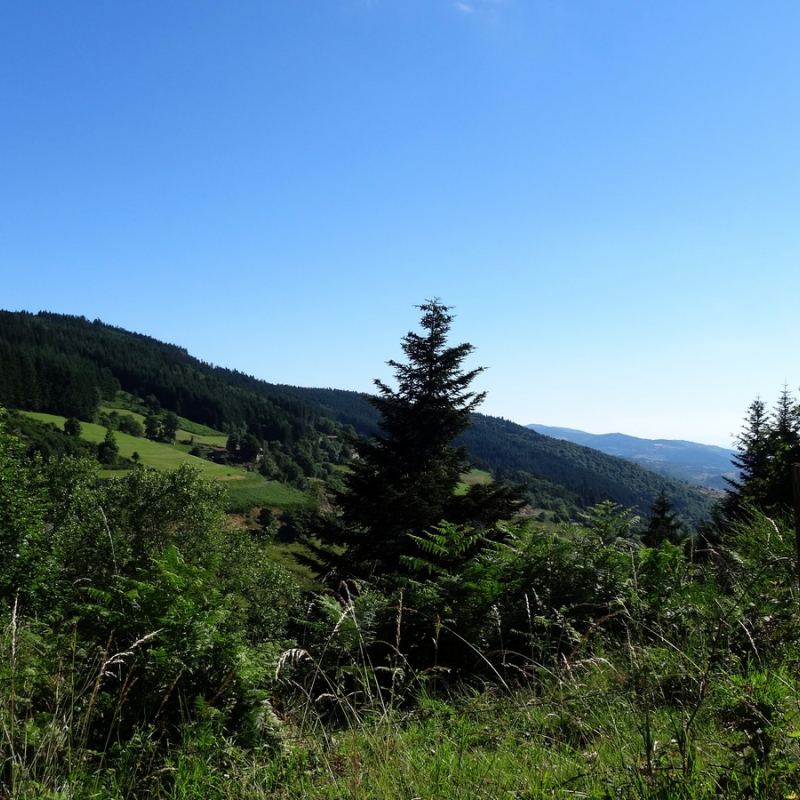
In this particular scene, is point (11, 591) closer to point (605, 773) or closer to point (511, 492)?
point (511, 492)

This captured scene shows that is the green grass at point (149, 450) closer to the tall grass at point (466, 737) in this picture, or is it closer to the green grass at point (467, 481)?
the green grass at point (467, 481)

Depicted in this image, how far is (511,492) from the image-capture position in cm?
1864

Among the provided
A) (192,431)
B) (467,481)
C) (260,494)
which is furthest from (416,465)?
(192,431)

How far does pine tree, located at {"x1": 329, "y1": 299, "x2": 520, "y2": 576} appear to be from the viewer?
16.4m

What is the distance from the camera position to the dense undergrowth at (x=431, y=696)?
237cm

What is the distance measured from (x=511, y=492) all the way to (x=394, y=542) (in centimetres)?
477

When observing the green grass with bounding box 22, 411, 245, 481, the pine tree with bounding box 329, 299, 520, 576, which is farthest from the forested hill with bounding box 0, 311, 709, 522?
the pine tree with bounding box 329, 299, 520, 576

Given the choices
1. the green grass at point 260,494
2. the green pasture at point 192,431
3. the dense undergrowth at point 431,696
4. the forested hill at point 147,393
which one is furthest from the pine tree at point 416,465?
the green pasture at point 192,431

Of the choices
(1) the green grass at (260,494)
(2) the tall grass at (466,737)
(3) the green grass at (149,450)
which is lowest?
(1) the green grass at (260,494)

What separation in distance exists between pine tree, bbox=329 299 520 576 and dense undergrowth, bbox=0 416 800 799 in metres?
10.6

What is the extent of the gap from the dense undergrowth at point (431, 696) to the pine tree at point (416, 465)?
10.6 meters

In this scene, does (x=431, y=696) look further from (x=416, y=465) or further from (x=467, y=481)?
(x=467, y=481)

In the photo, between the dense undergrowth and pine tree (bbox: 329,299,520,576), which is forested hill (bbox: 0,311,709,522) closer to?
pine tree (bbox: 329,299,520,576)

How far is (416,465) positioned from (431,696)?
1417 cm
